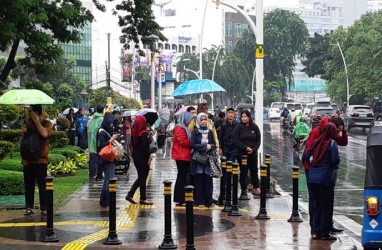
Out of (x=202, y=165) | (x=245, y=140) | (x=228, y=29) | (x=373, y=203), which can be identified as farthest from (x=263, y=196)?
(x=228, y=29)

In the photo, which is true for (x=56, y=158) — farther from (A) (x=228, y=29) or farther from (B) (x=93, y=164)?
(A) (x=228, y=29)

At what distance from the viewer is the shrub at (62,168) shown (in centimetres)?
2169

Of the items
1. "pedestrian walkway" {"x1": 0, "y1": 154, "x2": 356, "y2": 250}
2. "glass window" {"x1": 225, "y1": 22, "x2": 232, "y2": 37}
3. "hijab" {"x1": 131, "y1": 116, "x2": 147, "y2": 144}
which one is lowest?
"pedestrian walkway" {"x1": 0, "y1": 154, "x2": 356, "y2": 250}

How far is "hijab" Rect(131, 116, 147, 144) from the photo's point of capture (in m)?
15.5

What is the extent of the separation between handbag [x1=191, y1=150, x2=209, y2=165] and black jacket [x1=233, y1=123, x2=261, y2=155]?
7.81 feet

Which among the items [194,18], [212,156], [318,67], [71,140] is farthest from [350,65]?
[194,18]

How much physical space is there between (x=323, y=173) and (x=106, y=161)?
468 cm

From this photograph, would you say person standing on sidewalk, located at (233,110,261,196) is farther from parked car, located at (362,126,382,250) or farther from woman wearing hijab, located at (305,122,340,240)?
parked car, located at (362,126,382,250)

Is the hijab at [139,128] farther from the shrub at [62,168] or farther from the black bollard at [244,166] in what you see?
the shrub at [62,168]

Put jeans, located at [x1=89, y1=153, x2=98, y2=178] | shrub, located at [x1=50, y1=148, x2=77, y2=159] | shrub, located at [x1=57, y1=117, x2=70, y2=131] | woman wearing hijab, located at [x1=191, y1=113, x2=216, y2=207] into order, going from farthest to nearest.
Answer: shrub, located at [x1=57, y1=117, x2=70, y2=131] → shrub, located at [x1=50, y1=148, x2=77, y2=159] → jeans, located at [x1=89, y1=153, x2=98, y2=178] → woman wearing hijab, located at [x1=191, y1=113, x2=216, y2=207]

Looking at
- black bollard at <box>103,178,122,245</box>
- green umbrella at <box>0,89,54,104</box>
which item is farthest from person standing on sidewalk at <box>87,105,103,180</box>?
black bollard at <box>103,178,122,245</box>

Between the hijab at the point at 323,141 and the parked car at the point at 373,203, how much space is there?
160 cm

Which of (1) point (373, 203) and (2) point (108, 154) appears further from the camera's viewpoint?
(2) point (108, 154)

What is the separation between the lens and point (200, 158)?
49.6 ft
